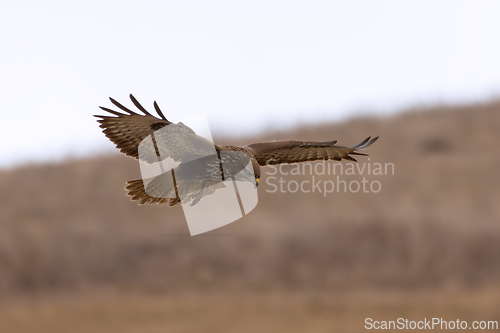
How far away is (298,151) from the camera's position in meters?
5.54

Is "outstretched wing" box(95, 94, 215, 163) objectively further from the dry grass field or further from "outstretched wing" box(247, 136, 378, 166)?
the dry grass field

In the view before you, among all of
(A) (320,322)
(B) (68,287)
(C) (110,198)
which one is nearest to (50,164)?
(C) (110,198)

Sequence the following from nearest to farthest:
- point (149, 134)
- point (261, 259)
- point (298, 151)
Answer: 1. point (149, 134)
2. point (298, 151)
3. point (261, 259)

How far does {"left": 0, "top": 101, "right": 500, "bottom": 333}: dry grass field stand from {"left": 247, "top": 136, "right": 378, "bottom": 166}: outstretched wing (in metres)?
8.06

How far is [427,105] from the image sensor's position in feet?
77.6

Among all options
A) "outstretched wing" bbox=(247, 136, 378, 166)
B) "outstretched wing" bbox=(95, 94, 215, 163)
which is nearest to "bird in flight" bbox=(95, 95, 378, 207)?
"outstretched wing" bbox=(95, 94, 215, 163)

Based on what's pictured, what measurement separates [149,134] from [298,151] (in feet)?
6.33

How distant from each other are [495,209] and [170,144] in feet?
49.4

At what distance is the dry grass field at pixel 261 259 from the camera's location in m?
13.1

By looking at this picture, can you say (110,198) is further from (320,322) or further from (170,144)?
(170,144)

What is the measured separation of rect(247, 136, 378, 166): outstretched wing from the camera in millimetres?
5016

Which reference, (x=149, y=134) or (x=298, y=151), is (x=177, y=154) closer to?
(x=149, y=134)

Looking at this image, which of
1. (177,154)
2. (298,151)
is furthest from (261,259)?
(177,154)

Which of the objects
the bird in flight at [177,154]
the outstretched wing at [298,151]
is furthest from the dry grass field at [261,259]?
the bird in flight at [177,154]
